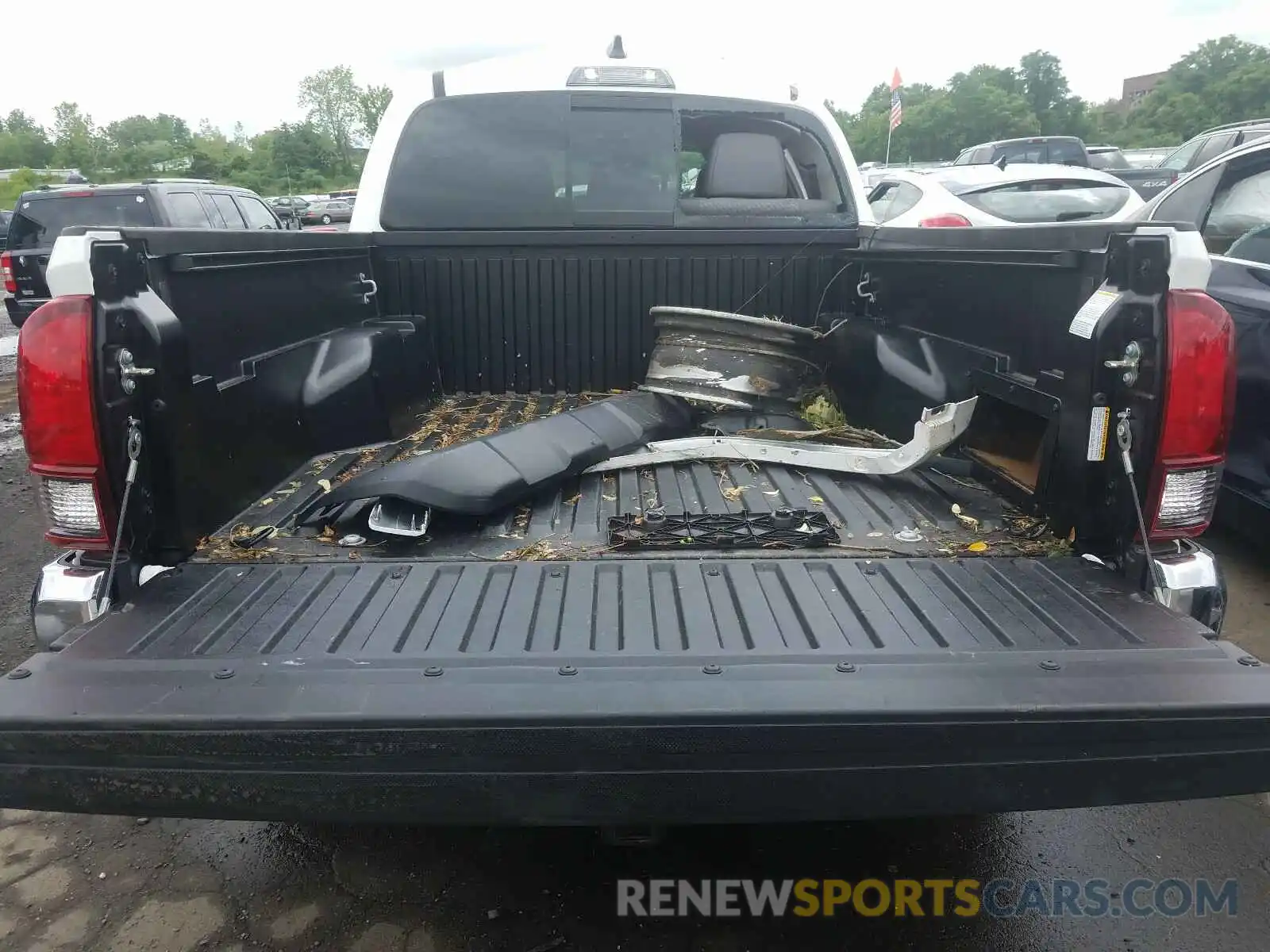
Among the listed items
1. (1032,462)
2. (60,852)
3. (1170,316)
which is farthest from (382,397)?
(1170,316)

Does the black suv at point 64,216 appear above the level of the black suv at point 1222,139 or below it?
below

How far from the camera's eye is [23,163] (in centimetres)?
4353

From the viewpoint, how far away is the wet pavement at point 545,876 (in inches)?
89.6

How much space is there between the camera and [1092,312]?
2031 mm

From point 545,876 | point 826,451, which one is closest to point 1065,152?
point 826,451

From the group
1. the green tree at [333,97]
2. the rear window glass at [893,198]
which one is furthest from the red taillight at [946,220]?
the green tree at [333,97]

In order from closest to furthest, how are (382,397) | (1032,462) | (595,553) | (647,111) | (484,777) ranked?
(484,777) < (595,553) < (1032,462) < (382,397) < (647,111)

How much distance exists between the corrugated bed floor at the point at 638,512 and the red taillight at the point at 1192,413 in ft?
0.98

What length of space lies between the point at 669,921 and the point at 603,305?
250cm

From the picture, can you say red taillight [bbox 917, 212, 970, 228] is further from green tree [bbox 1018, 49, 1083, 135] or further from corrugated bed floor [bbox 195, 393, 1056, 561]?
green tree [bbox 1018, 49, 1083, 135]

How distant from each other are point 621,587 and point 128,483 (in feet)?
3.69

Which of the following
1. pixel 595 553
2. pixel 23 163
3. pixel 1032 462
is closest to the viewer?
pixel 595 553

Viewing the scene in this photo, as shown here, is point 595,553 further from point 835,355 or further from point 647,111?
point 647,111

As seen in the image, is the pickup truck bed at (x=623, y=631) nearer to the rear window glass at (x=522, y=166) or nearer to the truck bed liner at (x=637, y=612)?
the truck bed liner at (x=637, y=612)
